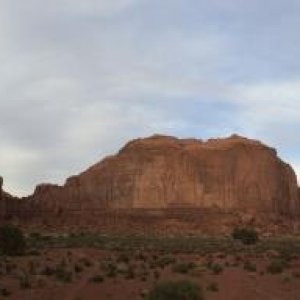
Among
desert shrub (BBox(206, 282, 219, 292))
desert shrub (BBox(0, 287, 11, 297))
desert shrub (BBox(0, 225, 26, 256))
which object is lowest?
desert shrub (BBox(0, 287, 11, 297))

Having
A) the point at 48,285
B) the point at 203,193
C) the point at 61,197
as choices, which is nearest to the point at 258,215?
Answer: the point at 203,193

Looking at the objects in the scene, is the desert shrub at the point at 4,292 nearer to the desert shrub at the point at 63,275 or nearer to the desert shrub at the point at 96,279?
the desert shrub at the point at 63,275

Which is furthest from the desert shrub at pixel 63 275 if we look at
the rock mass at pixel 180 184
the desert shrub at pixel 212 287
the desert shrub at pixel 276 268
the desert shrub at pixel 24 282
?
the rock mass at pixel 180 184

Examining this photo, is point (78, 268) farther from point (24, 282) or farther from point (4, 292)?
point (4, 292)

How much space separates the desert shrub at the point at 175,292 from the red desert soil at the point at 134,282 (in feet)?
11.1

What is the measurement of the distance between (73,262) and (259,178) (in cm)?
12045

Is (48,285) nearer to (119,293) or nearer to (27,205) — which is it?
(119,293)

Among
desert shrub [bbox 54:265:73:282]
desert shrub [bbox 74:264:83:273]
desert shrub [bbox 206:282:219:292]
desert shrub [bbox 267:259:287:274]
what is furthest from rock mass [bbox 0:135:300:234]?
desert shrub [bbox 206:282:219:292]

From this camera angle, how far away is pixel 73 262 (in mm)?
30344

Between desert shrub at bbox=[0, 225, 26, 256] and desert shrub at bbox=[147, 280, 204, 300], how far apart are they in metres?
18.5

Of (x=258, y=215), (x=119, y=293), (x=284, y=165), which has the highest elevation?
(x=284, y=165)

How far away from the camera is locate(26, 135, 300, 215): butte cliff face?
145 meters

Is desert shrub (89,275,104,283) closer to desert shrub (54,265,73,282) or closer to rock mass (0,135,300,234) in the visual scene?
desert shrub (54,265,73,282)

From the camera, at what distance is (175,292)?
642 inches
